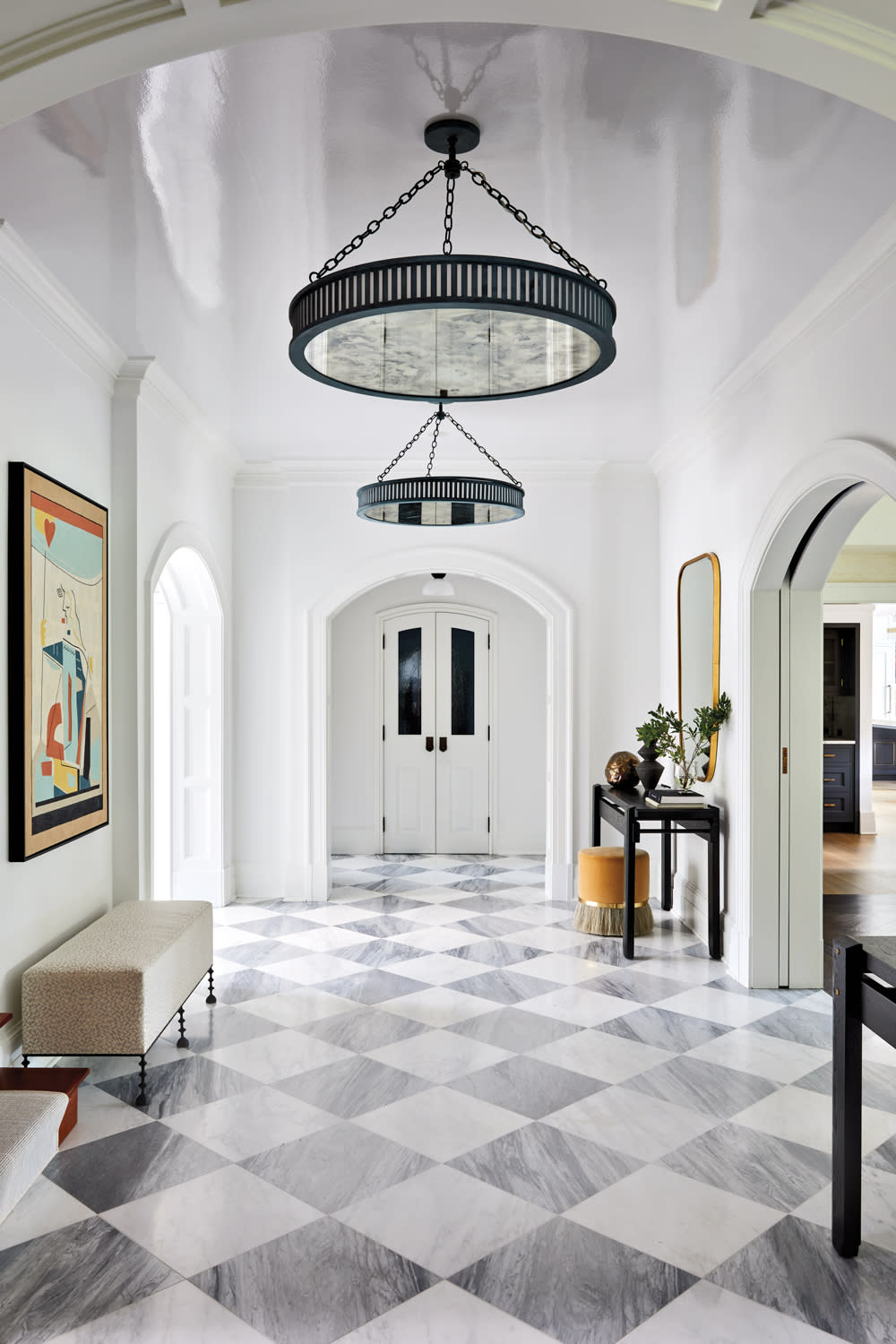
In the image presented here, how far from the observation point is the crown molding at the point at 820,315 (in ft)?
11.3

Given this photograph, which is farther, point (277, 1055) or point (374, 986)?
point (374, 986)

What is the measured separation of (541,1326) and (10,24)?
9.37 feet

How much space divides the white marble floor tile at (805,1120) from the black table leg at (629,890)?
1771 millimetres

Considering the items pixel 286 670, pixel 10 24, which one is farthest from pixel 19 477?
pixel 286 670

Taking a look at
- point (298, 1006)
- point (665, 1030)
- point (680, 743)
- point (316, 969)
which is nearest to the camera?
point (665, 1030)

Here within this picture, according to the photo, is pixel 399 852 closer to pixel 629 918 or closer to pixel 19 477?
pixel 629 918

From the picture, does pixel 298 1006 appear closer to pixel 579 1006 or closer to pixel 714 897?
pixel 579 1006

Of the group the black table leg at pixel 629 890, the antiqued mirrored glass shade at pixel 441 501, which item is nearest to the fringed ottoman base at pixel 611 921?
the black table leg at pixel 629 890

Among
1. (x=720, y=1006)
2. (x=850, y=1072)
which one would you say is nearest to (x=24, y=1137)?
(x=850, y=1072)

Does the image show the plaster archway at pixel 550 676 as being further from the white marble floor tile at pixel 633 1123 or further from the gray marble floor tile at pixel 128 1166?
the gray marble floor tile at pixel 128 1166

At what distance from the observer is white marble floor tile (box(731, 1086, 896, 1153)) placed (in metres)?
3.32

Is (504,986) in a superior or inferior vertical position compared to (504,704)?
inferior

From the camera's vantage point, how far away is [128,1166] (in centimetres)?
313

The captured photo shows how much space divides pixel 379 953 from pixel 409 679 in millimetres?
3667
